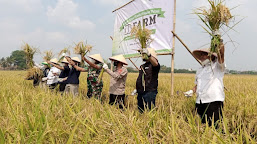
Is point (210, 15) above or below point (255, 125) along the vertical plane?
above

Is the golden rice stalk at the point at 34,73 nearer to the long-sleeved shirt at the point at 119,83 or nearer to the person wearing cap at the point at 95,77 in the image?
the person wearing cap at the point at 95,77

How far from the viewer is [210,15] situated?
196 cm

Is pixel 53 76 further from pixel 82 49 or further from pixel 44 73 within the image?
pixel 82 49

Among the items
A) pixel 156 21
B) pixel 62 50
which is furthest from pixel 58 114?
pixel 156 21

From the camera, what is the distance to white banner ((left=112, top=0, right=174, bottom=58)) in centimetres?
427

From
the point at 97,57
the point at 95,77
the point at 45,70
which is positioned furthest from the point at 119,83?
the point at 45,70

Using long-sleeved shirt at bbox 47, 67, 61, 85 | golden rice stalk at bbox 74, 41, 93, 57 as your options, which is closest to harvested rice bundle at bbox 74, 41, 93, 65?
golden rice stalk at bbox 74, 41, 93, 57

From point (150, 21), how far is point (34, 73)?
3.29 m

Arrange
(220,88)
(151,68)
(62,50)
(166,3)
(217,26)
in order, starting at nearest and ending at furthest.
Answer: (217,26)
(220,88)
(151,68)
(166,3)
(62,50)

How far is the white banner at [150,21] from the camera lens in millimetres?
4270

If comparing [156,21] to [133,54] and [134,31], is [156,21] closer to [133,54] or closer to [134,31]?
[133,54]

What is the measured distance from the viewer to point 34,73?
16.8ft

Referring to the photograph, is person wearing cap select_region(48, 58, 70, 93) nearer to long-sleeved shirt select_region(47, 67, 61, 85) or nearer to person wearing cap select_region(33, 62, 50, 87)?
long-sleeved shirt select_region(47, 67, 61, 85)

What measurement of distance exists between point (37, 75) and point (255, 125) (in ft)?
16.5
